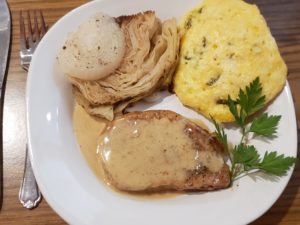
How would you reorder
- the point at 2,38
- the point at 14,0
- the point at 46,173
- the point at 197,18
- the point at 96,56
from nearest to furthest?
the point at 46,173 → the point at 96,56 → the point at 197,18 → the point at 2,38 → the point at 14,0

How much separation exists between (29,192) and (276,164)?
1116 millimetres

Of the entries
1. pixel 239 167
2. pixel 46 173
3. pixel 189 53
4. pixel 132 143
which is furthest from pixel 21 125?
pixel 239 167

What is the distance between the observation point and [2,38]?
2.20 meters

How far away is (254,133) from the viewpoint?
185cm

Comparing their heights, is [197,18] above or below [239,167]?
above

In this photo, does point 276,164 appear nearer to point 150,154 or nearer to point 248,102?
point 248,102

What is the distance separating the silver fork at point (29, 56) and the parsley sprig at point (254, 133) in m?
0.88

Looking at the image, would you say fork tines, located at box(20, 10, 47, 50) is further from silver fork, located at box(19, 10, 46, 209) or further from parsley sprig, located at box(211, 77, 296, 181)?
parsley sprig, located at box(211, 77, 296, 181)

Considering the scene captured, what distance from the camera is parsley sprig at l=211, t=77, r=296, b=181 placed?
1699 mm

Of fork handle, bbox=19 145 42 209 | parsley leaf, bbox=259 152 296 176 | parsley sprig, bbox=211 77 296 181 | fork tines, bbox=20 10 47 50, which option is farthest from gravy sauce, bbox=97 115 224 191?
fork tines, bbox=20 10 47 50

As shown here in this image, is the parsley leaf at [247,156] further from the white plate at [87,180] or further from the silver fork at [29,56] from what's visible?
the silver fork at [29,56]

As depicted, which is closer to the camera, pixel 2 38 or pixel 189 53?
pixel 189 53

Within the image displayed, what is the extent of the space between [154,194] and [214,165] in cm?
30

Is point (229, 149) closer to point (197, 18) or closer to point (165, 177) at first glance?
point (165, 177)
